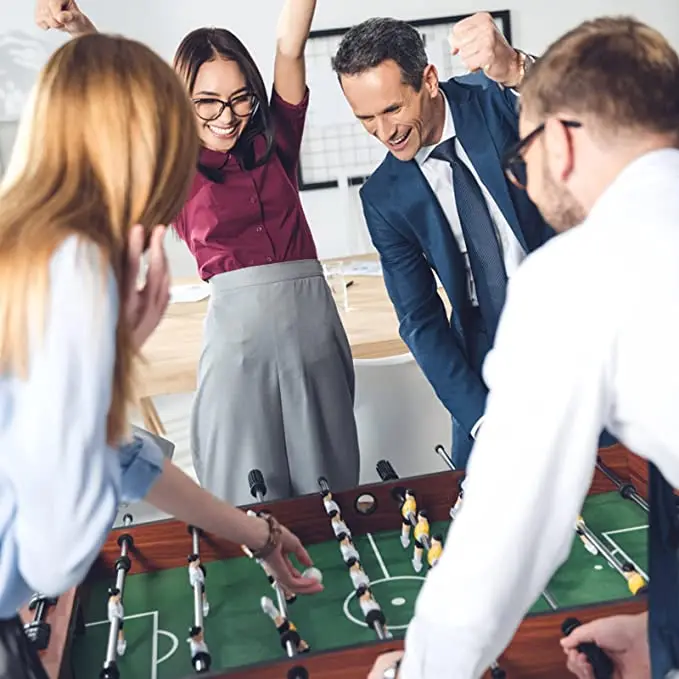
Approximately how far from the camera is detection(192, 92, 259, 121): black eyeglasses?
6.72 feet

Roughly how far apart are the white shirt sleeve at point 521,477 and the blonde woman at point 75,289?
383mm

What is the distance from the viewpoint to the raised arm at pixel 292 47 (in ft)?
6.72

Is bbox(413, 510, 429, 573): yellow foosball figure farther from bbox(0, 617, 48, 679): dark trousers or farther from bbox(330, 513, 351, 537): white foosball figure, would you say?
bbox(0, 617, 48, 679): dark trousers

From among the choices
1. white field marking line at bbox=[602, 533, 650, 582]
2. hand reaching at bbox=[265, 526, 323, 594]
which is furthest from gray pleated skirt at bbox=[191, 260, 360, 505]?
white field marking line at bbox=[602, 533, 650, 582]

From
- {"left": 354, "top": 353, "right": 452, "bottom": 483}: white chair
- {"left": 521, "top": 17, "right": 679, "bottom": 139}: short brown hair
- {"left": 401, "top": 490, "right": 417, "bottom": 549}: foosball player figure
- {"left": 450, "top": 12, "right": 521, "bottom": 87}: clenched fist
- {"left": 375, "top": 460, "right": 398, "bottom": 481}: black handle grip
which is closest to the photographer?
{"left": 521, "top": 17, "right": 679, "bottom": 139}: short brown hair

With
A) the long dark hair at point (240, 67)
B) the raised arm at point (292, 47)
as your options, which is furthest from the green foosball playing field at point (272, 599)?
the raised arm at point (292, 47)

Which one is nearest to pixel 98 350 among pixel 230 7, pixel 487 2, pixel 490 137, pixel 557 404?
pixel 557 404

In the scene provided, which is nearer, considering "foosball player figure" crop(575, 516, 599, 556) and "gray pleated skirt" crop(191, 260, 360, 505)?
"foosball player figure" crop(575, 516, 599, 556)

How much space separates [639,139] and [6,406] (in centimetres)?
75

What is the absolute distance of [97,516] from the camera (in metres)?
0.98

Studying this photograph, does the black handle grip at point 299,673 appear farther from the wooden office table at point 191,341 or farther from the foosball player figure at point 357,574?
the wooden office table at point 191,341

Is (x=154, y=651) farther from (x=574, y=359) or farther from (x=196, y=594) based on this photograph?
(x=574, y=359)

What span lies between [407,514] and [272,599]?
0.30m

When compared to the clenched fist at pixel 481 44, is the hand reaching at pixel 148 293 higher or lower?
lower
